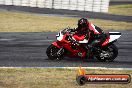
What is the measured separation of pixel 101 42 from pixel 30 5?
27.2 m

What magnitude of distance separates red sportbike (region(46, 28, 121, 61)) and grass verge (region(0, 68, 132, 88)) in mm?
2168

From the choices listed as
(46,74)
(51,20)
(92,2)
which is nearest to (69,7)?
(92,2)

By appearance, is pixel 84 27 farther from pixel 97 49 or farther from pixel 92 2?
pixel 92 2

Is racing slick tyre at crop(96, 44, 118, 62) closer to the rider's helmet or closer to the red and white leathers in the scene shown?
the red and white leathers

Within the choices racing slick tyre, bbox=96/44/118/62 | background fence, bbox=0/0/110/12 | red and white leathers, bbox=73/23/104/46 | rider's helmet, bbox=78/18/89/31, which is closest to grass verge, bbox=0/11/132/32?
background fence, bbox=0/0/110/12

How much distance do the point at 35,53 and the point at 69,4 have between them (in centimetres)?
2405

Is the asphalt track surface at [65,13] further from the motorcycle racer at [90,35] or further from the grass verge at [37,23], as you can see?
the motorcycle racer at [90,35]

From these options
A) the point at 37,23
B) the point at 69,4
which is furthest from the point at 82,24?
the point at 69,4

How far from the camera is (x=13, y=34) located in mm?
25922

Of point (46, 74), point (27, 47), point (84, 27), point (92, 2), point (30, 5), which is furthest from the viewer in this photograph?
point (30, 5)

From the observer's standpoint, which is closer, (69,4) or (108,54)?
(108,54)

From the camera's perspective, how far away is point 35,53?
18.9 meters

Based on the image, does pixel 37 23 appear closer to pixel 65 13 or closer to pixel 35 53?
pixel 65 13

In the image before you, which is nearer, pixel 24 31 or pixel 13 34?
pixel 13 34
